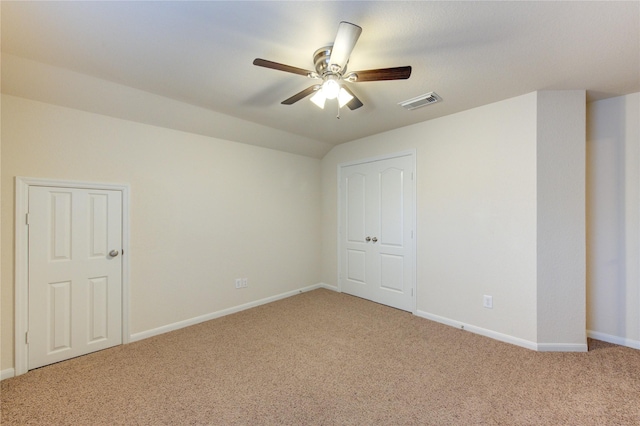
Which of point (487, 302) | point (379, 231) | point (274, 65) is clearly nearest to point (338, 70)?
point (274, 65)

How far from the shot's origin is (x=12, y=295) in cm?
219

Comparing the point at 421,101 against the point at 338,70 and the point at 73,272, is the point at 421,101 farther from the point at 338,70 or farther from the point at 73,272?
the point at 73,272

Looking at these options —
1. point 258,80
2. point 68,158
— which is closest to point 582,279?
point 258,80

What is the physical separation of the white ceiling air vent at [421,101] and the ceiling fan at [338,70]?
0.90 metres

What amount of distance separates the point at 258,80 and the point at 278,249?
2.52 meters

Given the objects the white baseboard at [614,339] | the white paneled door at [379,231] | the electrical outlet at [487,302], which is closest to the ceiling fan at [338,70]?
the white paneled door at [379,231]

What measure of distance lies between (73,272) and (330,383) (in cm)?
253

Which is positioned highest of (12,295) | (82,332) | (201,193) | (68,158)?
(68,158)

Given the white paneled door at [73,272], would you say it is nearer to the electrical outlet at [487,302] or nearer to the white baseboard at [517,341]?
the white baseboard at [517,341]

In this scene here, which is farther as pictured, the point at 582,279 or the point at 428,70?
the point at 582,279

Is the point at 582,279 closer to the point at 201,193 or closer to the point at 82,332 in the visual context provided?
the point at 201,193

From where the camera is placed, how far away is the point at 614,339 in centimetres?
266

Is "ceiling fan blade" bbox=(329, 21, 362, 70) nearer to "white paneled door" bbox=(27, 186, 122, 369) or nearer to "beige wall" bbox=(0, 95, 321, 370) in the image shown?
"beige wall" bbox=(0, 95, 321, 370)

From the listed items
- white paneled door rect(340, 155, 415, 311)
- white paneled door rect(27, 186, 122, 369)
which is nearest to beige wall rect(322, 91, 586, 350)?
white paneled door rect(340, 155, 415, 311)
